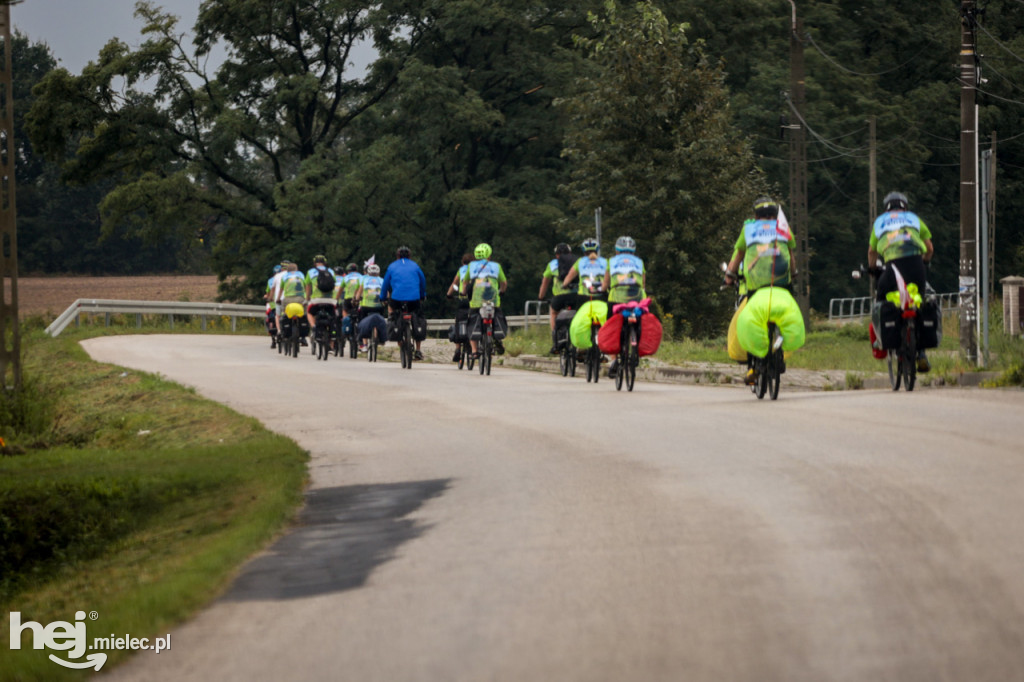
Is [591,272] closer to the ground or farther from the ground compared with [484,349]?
farther from the ground

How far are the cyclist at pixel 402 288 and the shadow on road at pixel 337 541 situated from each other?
1534cm

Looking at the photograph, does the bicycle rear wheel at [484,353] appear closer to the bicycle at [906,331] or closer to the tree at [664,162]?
the bicycle at [906,331]

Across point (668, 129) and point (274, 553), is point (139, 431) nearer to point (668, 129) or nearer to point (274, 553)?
point (274, 553)

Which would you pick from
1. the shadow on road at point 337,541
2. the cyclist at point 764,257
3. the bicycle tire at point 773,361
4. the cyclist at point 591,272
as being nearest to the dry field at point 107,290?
the cyclist at point 591,272

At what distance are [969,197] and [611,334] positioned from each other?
6.64 metres

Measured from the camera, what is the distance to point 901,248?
1606 centimetres

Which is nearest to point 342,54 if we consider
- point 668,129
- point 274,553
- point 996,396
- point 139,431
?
point 668,129

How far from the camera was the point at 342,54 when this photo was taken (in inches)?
2162

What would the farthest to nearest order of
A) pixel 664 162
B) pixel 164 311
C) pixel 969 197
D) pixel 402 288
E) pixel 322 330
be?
pixel 164 311, pixel 664 162, pixel 322 330, pixel 402 288, pixel 969 197

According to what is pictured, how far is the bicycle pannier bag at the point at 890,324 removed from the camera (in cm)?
1598

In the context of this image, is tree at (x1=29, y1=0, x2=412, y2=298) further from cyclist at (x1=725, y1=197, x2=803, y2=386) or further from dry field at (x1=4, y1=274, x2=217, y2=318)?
cyclist at (x1=725, y1=197, x2=803, y2=386)

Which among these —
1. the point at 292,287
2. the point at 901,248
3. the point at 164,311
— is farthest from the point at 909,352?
the point at 164,311

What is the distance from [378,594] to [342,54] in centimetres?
5001

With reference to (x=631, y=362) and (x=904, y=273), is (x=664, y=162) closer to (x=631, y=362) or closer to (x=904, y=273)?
(x=631, y=362)
